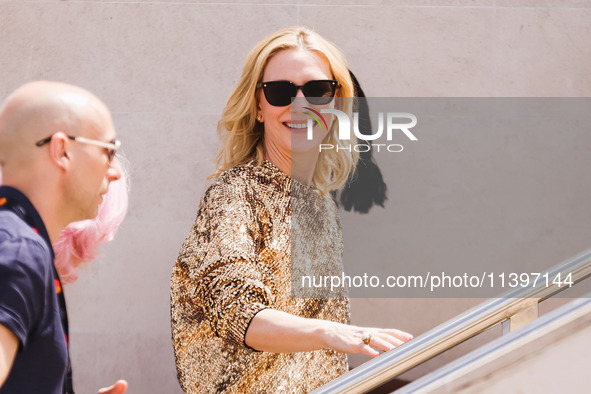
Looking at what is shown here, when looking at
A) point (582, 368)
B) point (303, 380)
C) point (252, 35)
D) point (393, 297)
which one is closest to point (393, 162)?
point (393, 297)

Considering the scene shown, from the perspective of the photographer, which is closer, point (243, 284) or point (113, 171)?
point (113, 171)

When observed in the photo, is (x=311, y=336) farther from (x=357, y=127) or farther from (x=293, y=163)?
(x=357, y=127)

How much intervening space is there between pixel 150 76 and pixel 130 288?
1.03 metres

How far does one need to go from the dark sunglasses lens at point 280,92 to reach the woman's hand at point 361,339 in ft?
2.22

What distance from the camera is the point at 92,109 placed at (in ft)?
3.95

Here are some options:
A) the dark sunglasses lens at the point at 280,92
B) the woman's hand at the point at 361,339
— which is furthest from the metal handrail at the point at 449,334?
the dark sunglasses lens at the point at 280,92

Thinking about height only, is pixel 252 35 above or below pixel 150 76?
above

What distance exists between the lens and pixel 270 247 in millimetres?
1803

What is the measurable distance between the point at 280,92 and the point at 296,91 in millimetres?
44

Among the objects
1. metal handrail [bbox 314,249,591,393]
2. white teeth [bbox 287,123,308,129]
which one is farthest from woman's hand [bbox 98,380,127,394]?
white teeth [bbox 287,123,308,129]

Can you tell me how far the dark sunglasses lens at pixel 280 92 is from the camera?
76.9 inches

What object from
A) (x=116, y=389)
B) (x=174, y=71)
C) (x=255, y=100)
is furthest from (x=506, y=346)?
(x=174, y=71)

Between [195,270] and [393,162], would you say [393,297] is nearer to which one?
[393,162]

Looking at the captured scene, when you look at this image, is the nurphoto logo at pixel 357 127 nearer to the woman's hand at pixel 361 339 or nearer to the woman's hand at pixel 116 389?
the woman's hand at pixel 361 339
